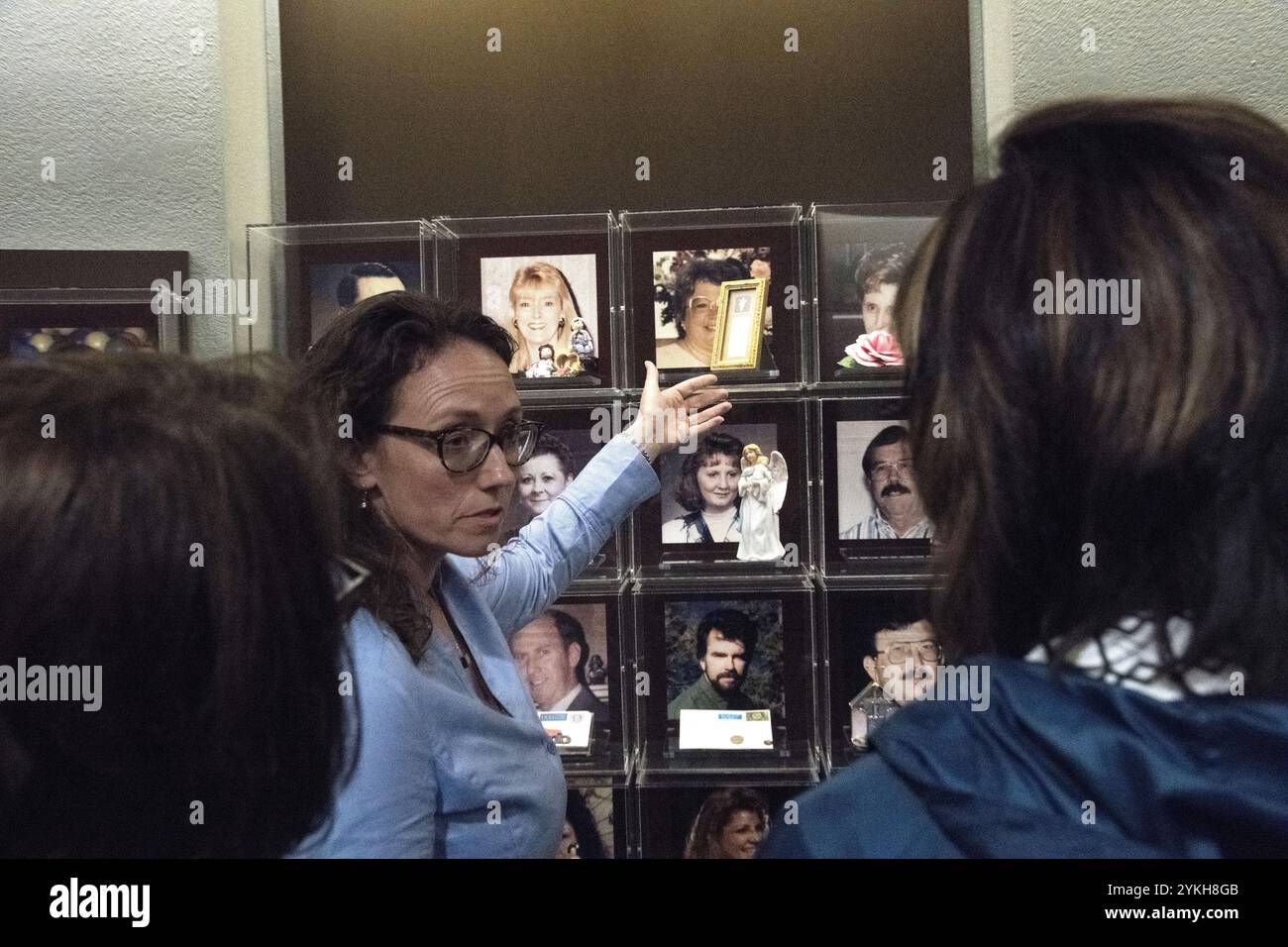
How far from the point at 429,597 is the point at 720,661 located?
2.26ft

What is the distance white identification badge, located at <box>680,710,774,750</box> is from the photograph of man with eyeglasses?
0.52 feet

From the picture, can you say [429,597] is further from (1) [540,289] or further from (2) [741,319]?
(2) [741,319]

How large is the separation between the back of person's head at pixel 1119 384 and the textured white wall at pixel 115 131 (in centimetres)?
116

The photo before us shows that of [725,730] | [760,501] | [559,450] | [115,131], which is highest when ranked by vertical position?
[115,131]

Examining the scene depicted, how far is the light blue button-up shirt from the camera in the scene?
1.14 meters

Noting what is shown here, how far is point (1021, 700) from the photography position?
93 centimetres

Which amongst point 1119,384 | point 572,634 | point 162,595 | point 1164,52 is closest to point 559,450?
point 572,634

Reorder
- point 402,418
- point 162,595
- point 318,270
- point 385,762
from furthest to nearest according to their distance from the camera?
1. point 318,270
2. point 402,418
3. point 385,762
4. point 162,595

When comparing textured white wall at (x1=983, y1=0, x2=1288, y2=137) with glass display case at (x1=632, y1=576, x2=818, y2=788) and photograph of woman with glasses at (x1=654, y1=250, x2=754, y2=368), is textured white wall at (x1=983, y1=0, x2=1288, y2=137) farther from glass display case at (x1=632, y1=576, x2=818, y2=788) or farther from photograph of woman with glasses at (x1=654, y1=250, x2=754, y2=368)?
glass display case at (x1=632, y1=576, x2=818, y2=788)

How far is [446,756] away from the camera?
1188 millimetres

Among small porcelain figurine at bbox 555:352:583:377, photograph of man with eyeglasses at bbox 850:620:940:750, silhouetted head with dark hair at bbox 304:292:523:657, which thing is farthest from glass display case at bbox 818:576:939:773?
silhouetted head with dark hair at bbox 304:292:523:657

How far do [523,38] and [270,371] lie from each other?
948 millimetres

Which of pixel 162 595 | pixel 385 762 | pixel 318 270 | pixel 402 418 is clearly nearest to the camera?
pixel 162 595

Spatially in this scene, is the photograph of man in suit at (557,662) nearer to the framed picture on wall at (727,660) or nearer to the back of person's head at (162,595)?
the framed picture on wall at (727,660)
